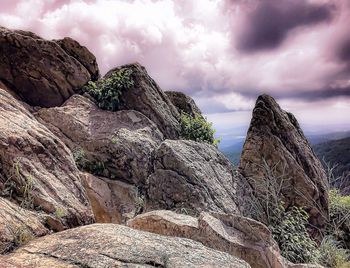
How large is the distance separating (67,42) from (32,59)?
2.66 metres

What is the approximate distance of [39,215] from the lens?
885 centimetres

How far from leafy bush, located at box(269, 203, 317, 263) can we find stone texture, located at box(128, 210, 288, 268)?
11.5ft

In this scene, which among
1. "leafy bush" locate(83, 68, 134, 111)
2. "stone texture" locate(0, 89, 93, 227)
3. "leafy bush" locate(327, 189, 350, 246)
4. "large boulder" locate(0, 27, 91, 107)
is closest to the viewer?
"stone texture" locate(0, 89, 93, 227)

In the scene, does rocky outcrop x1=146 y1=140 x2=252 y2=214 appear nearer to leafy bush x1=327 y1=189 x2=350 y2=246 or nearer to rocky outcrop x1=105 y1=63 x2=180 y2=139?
rocky outcrop x1=105 y1=63 x2=180 y2=139

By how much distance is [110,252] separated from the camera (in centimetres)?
689

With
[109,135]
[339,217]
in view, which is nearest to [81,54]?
[109,135]

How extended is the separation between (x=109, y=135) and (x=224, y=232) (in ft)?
30.1

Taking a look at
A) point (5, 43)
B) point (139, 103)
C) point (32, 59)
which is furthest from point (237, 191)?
point (5, 43)

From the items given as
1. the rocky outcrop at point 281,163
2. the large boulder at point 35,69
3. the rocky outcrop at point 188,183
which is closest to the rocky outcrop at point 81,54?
the large boulder at point 35,69

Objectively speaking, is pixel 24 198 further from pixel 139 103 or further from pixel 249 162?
pixel 249 162

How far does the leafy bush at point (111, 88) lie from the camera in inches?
820

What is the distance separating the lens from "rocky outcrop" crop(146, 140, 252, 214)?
15.0 meters

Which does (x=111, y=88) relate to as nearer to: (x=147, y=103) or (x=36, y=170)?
(x=147, y=103)

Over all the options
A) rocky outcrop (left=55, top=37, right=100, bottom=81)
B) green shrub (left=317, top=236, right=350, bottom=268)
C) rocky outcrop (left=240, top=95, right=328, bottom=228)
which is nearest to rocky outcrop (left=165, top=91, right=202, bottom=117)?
rocky outcrop (left=240, top=95, right=328, bottom=228)
